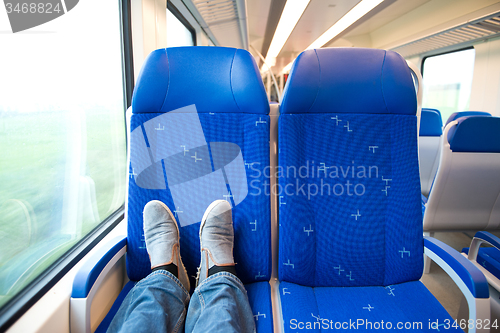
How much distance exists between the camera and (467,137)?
1.78 metres

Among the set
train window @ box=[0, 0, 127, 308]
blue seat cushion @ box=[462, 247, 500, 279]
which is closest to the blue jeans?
train window @ box=[0, 0, 127, 308]

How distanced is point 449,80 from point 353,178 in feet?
15.6

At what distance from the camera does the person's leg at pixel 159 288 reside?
2.73 ft

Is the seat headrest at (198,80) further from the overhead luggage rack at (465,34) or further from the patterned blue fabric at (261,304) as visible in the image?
the overhead luggage rack at (465,34)

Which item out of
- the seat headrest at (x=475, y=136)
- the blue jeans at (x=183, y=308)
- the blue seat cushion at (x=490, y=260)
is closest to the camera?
the blue jeans at (x=183, y=308)

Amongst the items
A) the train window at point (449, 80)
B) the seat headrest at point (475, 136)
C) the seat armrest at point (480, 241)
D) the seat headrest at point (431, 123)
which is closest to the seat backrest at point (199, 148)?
the seat armrest at point (480, 241)

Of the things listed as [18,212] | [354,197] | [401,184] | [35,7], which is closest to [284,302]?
[354,197]

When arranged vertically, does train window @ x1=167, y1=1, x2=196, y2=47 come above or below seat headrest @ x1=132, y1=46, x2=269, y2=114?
above

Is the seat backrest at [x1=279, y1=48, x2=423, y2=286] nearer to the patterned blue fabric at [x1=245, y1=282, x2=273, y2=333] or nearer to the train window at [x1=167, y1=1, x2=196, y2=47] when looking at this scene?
the patterned blue fabric at [x1=245, y1=282, x2=273, y2=333]

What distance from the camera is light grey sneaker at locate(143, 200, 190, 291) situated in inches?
41.4

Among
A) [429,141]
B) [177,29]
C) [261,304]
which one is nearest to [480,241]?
[261,304]

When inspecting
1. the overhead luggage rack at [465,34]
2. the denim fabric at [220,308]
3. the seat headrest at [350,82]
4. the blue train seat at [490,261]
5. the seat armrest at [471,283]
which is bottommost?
the blue train seat at [490,261]

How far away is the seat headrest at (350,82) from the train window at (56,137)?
958 millimetres

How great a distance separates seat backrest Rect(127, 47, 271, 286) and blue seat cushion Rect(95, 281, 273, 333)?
0.04 meters
